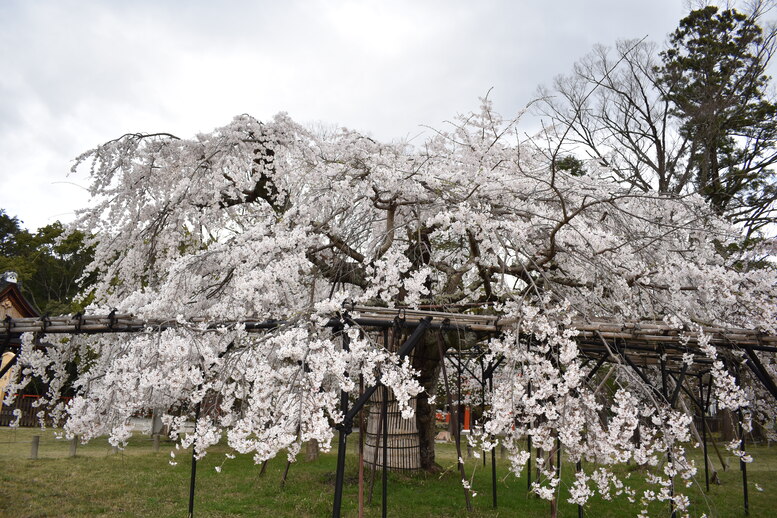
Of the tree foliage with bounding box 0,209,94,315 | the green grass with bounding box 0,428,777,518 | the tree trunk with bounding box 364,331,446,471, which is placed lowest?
the green grass with bounding box 0,428,777,518

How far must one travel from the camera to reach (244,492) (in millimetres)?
7422

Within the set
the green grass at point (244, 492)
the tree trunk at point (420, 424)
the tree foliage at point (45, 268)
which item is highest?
the tree foliage at point (45, 268)

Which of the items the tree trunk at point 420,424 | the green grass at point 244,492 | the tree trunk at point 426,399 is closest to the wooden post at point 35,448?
the green grass at point 244,492

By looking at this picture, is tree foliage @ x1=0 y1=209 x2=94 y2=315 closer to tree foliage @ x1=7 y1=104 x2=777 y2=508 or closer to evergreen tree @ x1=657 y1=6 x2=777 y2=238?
tree foliage @ x1=7 y1=104 x2=777 y2=508

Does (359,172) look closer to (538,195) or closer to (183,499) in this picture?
(538,195)

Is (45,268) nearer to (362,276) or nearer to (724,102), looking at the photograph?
(362,276)

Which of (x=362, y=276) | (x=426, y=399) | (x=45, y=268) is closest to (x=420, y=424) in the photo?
(x=426, y=399)

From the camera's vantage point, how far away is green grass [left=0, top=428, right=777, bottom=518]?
636 cm

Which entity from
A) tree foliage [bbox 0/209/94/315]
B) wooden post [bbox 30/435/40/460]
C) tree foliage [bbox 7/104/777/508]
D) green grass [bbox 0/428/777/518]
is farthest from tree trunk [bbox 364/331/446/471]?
tree foliage [bbox 0/209/94/315]

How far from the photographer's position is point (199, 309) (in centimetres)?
667

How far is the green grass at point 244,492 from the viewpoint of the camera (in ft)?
20.9

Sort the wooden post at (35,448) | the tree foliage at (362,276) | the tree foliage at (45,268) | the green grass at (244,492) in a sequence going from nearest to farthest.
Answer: the tree foliage at (362,276) → the green grass at (244,492) → the wooden post at (35,448) → the tree foliage at (45,268)

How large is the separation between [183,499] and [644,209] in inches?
330

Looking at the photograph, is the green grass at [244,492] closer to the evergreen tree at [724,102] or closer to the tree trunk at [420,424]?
the tree trunk at [420,424]
